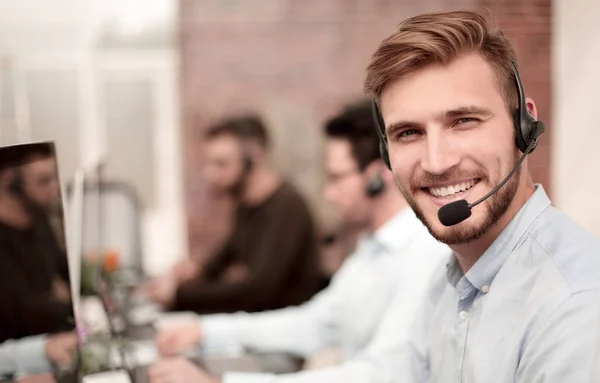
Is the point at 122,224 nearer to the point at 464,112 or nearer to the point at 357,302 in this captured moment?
the point at 357,302

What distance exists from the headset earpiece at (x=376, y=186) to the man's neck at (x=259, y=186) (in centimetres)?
134

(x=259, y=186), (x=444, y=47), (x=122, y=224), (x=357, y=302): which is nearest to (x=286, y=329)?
(x=357, y=302)

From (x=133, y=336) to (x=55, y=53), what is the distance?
2.41 meters

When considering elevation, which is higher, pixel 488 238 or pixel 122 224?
pixel 488 238

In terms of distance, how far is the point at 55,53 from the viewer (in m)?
3.93

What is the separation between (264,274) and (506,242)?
204 centimetres

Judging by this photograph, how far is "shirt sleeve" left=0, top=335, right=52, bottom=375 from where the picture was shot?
33.7 inches

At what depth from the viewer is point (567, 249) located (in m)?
0.83

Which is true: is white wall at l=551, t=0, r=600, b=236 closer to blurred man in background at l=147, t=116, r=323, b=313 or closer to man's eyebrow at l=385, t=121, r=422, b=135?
man's eyebrow at l=385, t=121, r=422, b=135

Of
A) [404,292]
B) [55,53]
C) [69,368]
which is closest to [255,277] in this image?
[404,292]

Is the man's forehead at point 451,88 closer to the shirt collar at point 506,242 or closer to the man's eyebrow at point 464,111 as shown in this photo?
the man's eyebrow at point 464,111

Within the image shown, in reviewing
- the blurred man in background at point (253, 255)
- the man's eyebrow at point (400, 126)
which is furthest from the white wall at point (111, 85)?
the man's eyebrow at point (400, 126)

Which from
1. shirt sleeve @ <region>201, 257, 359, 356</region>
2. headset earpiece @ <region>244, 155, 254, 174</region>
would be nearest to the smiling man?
shirt sleeve @ <region>201, 257, 359, 356</region>

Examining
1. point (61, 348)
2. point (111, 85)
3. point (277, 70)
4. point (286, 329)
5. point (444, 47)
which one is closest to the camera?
point (444, 47)
